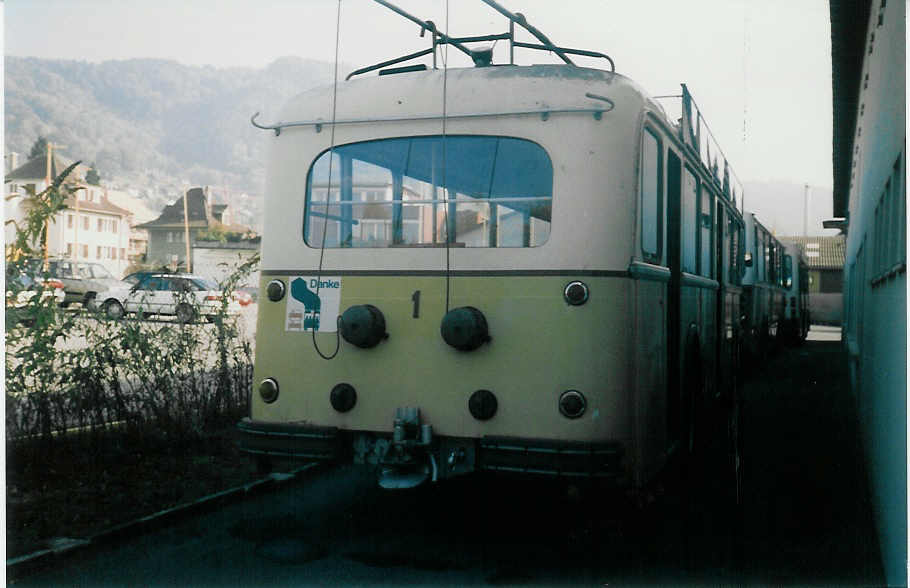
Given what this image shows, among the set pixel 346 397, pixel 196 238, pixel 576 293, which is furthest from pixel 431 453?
pixel 196 238

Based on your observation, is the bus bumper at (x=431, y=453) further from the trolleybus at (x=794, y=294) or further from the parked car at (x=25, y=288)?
the trolleybus at (x=794, y=294)

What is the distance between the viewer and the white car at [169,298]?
25.9ft

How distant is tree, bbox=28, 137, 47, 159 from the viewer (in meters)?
6.54

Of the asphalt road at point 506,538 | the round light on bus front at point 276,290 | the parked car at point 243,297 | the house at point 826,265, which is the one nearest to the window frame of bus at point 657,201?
the asphalt road at point 506,538

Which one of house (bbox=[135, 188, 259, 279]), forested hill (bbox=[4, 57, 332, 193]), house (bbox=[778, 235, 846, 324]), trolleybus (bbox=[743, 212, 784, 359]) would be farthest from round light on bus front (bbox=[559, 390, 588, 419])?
house (bbox=[778, 235, 846, 324])

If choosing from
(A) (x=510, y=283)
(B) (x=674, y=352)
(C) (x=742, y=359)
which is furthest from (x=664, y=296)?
(C) (x=742, y=359)

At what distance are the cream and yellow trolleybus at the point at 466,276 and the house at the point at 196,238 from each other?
2757 mm

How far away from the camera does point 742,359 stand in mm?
15016

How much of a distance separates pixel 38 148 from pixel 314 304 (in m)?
2.64

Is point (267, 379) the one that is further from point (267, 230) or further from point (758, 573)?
point (758, 573)

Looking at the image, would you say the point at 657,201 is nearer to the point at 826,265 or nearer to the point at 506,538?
the point at 506,538

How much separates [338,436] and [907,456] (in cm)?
324

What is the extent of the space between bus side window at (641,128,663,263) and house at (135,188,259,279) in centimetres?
424

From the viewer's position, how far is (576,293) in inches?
211
